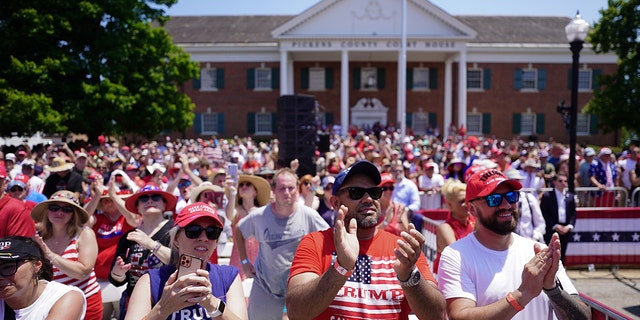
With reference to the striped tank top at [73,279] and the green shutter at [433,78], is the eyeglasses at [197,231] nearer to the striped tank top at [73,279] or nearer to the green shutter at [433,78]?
the striped tank top at [73,279]

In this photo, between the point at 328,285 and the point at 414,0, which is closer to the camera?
the point at 328,285

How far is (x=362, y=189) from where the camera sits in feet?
9.46

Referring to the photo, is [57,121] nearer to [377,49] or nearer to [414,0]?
[377,49]

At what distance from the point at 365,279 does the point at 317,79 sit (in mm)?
40859

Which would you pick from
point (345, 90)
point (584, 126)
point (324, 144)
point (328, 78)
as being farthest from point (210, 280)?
point (584, 126)

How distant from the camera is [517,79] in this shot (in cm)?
4256

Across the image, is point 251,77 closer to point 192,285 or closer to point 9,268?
point 9,268

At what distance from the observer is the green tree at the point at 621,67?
29.6m

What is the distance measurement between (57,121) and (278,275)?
893 inches

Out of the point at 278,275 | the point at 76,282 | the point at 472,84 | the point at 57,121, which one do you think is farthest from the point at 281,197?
the point at 472,84

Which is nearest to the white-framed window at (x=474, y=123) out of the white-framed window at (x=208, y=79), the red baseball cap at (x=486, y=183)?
the white-framed window at (x=208, y=79)

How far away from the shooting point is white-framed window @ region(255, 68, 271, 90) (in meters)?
43.0

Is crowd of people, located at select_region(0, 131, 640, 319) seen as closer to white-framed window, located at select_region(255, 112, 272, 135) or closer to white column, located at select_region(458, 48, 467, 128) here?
white column, located at select_region(458, 48, 467, 128)

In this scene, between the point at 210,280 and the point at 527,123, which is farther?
the point at 527,123
